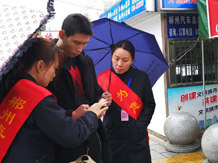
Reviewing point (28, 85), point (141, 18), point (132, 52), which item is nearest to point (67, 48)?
point (28, 85)

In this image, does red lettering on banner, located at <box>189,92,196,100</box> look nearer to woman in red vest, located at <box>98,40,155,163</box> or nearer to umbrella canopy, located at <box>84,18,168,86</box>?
umbrella canopy, located at <box>84,18,168,86</box>

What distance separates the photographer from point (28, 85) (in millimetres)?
1473

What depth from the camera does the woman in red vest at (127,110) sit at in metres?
2.88

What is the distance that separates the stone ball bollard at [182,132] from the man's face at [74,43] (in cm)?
354

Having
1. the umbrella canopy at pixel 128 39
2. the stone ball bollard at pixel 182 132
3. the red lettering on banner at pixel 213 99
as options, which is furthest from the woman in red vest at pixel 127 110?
the red lettering on banner at pixel 213 99

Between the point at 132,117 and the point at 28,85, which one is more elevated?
the point at 28,85

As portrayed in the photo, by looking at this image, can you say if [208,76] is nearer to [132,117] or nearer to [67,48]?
[132,117]

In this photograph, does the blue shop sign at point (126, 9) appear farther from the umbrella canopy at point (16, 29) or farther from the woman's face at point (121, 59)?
the umbrella canopy at point (16, 29)

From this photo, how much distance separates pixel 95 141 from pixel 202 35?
3.50 metres

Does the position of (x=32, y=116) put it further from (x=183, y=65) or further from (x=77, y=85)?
(x=183, y=65)

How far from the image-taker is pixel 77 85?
210 centimetres

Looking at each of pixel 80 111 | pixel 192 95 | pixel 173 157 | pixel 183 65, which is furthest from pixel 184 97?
pixel 80 111

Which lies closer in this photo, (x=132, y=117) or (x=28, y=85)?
(x=28, y=85)

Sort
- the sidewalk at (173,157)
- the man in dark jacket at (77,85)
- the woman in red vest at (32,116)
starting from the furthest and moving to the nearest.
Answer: the sidewalk at (173,157) < the man in dark jacket at (77,85) < the woman in red vest at (32,116)
